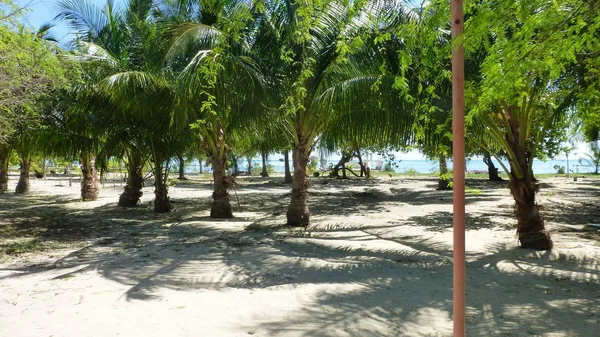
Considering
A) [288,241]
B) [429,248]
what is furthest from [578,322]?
[288,241]

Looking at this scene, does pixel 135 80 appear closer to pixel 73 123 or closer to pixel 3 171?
pixel 73 123

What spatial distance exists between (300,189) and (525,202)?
476cm

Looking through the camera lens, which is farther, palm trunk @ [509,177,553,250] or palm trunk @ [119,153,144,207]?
palm trunk @ [119,153,144,207]

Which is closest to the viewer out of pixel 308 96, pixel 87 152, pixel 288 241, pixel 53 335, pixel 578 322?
pixel 53 335

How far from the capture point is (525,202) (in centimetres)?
749

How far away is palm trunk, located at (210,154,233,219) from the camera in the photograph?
1192cm

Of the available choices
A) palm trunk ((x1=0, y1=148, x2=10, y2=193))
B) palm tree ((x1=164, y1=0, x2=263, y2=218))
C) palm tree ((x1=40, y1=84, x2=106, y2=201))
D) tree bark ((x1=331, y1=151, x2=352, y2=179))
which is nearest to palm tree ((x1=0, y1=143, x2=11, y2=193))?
palm trunk ((x1=0, y1=148, x2=10, y2=193))

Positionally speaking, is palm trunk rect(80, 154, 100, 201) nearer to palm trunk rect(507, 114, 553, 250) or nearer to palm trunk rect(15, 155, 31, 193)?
palm trunk rect(15, 155, 31, 193)

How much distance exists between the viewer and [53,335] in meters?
3.65

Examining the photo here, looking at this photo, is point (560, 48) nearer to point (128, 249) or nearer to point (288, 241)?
point (288, 241)

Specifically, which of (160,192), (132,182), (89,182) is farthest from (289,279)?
(89,182)

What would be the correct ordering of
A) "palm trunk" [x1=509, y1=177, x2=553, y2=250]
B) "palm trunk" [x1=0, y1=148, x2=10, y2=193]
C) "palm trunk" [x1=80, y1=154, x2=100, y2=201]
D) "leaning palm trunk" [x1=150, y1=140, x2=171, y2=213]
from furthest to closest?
1. "palm trunk" [x1=0, y1=148, x2=10, y2=193]
2. "palm trunk" [x1=80, y1=154, x2=100, y2=201]
3. "leaning palm trunk" [x1=150, y1=140, x2=171, y2=213]
4. "palm trunk" [x1=509, y1=177, x2=553, y2=250]

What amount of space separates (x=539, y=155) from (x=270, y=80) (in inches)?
196

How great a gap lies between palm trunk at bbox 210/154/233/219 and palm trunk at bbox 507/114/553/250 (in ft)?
23.1
